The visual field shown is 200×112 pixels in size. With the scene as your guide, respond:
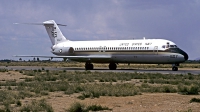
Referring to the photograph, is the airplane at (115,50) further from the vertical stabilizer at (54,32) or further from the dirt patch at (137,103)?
the dirt patch at (137,103)

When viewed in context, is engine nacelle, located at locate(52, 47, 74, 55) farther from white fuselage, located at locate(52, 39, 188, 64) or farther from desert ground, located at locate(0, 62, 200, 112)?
desert ground, located at locate(0, 62, 200, 112)

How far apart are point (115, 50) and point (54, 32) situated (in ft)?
42.3

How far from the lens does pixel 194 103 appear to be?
15.0 metres

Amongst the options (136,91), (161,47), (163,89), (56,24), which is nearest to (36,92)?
(136,91)

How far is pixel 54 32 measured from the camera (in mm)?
56156

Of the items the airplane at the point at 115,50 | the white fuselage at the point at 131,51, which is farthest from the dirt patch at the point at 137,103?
the airplane at the point at 115,50

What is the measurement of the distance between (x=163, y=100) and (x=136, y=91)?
3.18 m

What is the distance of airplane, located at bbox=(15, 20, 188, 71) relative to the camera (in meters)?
41.9

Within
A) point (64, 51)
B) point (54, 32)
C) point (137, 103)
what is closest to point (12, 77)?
point (64, 51)

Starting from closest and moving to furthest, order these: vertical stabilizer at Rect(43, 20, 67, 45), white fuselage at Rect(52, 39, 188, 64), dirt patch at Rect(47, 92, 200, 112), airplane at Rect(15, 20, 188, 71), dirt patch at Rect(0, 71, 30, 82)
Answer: dirt patch at Rect(47, 92, 200, 112) < dirt patch at Rect(0, 71, 30, 82) < white fuselage at Rect(52, 39, 188, 64) < airplane at Rect(15, 20, 188, 71) < vertical stabilizer at Rect(43, 20, 67, 45)

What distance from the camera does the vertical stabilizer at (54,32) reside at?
183 ft

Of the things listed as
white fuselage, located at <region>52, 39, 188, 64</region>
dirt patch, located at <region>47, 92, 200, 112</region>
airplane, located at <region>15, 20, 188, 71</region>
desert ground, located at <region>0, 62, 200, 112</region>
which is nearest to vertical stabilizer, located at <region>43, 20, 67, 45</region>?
airplane, located at <region>15, 20, 188, 71</region>

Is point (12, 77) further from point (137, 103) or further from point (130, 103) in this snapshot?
point (137, 103)

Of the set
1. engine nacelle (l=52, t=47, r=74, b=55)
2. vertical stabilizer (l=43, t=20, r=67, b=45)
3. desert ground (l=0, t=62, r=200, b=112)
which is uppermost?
vertical stabilizer (l=43, t=20, r=67, b=45)
